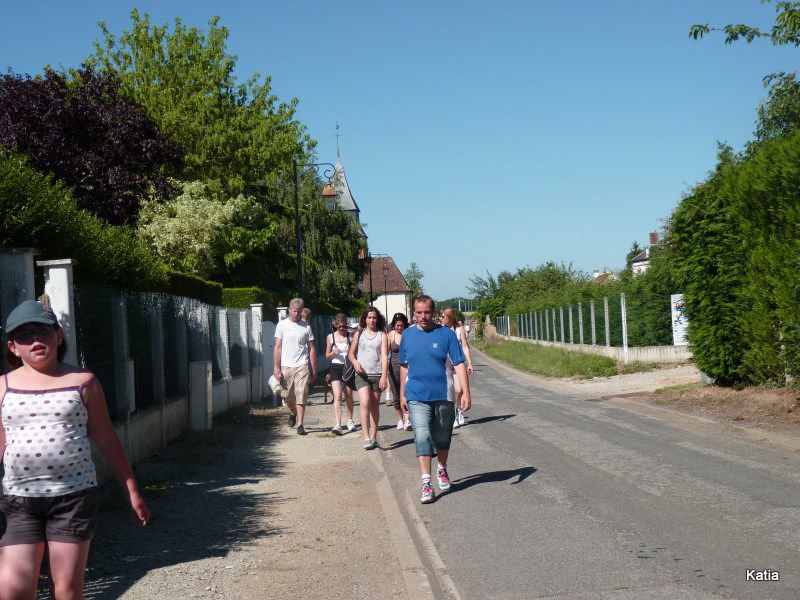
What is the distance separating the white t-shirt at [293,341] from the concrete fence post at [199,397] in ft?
4.28

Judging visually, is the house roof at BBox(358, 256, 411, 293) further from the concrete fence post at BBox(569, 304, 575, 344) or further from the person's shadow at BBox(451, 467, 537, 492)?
the person's shadow at BBox(451, 467, 537, 492)

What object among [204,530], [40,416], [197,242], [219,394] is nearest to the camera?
[40,416]

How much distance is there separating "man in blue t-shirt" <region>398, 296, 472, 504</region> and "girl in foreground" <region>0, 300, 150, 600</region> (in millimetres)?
4900

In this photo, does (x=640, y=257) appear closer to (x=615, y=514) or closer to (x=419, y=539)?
(x=615, y=514)

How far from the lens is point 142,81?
37.3 metres

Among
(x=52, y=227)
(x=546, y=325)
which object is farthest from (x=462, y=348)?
(x=546, y=325)

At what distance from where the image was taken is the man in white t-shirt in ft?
45.4

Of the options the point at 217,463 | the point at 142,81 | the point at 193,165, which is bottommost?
the point at 217,463

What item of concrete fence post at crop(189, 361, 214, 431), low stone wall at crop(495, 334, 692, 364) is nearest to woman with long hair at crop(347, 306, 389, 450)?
concrete fence post at crop(189, 361, 214, 431)

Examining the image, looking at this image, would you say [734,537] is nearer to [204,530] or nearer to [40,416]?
[204,530]

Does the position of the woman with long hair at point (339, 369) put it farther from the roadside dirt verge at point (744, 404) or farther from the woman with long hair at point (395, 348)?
the roadside dirt verge at point (744, 404)

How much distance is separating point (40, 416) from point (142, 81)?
35.9 meters

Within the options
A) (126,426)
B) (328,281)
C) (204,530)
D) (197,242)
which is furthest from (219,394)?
(328,281)

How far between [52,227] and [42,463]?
5.52 metres
